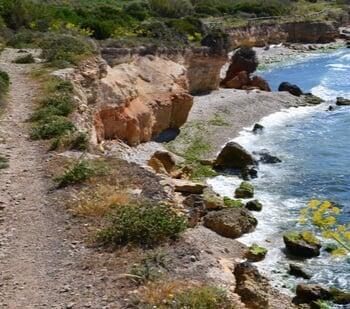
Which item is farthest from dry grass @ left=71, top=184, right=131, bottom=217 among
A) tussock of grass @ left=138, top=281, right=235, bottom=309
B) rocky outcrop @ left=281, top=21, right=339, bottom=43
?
rocky outcrop @ left=281, top=21, right=339, bottom=43

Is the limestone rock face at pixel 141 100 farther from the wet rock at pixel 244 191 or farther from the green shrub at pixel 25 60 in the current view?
the wet rock at pixel 244 191

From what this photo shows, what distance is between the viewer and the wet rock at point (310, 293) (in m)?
19.1

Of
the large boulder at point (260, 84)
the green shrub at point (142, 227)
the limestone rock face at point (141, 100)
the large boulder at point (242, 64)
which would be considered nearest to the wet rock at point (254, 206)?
the limestone rock face at point (141, 100)

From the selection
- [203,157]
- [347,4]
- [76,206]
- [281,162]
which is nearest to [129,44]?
[203,157]

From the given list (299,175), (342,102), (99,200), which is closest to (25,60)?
(299,175)

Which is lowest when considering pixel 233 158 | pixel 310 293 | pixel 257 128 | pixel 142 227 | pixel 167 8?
pixel 257 128

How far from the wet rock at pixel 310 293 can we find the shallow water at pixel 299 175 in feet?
2.29

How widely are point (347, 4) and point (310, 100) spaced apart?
6893 cm

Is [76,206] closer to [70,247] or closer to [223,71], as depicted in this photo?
[70,247]

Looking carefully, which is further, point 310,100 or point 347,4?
point 347,4

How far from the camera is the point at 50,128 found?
65.8 ft

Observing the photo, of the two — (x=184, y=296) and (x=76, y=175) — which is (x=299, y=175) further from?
(x=184, y=296)

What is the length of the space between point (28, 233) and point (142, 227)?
2.83 metres

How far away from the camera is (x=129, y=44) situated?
42.8 meters
